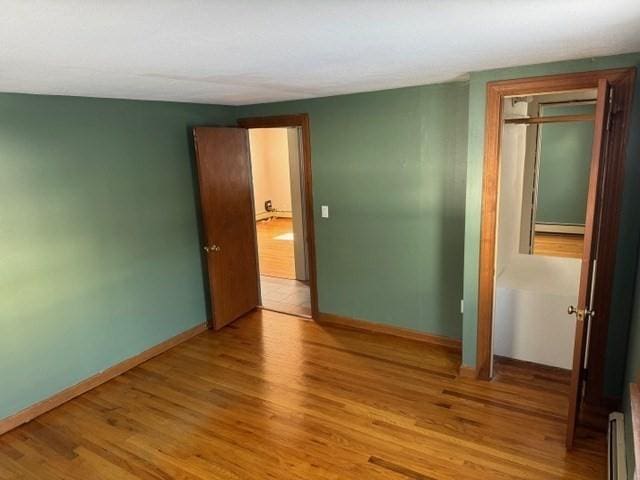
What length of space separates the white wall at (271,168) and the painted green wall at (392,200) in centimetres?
549

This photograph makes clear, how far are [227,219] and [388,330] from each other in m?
1.87

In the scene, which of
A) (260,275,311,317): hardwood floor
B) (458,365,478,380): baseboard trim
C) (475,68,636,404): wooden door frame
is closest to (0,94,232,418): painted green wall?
(260,275,311,317): hardwood floor

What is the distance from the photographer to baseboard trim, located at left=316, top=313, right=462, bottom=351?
12.1ft

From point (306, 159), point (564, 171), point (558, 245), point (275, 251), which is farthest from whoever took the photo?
point (275, 251)

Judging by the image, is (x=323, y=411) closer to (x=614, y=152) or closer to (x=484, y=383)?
(x=484, y=383)

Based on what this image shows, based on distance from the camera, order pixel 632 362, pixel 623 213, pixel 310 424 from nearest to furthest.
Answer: pixel 632 362 < pixel 623 213 < pixel 310 424

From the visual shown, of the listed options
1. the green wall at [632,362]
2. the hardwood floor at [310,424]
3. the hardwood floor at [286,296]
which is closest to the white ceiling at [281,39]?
the green wall at [632,362]

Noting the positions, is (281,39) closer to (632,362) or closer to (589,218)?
(589,218)

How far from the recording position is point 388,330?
3.98 metres

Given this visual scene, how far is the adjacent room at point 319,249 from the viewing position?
1808 mm

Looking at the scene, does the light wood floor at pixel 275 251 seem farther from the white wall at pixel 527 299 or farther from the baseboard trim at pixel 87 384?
the white wall at pixel 527 299

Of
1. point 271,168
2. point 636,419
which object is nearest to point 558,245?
point 636,419

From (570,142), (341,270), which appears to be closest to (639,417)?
(341,270)

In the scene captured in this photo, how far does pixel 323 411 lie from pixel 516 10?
8.19 ft
